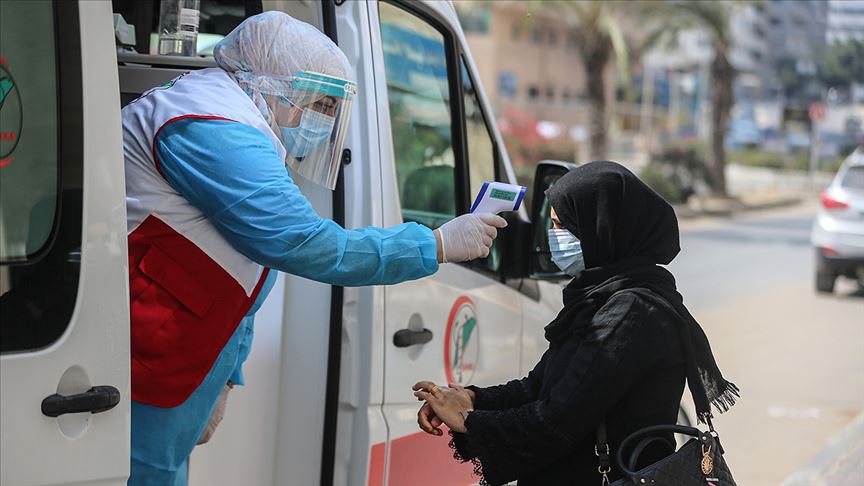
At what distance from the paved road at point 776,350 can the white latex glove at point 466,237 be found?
387 centimetres

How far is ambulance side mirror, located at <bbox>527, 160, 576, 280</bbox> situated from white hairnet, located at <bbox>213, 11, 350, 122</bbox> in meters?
1.01

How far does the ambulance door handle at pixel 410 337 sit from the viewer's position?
3064 millimetres

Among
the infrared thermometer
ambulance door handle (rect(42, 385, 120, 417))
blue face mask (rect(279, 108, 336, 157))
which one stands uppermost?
blue face mask (rect(279, 108, 336, 157))

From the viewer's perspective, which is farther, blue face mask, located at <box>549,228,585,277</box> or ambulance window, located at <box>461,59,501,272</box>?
ambulance window, located at <box>461,59,501,272</box>

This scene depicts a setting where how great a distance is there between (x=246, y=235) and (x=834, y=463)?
4858mm

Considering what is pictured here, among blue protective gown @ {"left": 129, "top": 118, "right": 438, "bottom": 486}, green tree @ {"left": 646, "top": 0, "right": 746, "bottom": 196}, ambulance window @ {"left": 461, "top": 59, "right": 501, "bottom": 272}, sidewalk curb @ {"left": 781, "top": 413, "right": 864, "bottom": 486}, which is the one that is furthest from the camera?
green tree @ {"left": 646, "top": 0, "right": 746, "bottom": 196}

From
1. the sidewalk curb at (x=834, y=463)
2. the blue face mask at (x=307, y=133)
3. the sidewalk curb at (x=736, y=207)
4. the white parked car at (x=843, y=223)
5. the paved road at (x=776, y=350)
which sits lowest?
the sidewalk curb at (x=736, y=207)

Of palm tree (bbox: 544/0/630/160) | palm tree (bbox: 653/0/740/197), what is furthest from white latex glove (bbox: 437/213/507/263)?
palm tree (bbox: 653/0/740/197)

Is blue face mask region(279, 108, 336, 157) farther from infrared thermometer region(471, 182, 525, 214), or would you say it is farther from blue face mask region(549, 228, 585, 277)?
blue face mask region(549, 228, 585, 277)

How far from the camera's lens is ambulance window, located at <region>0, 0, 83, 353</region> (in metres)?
2.02

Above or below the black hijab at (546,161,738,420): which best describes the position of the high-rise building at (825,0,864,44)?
above

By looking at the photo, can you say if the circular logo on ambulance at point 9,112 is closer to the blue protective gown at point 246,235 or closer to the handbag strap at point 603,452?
the blue protective gown at point 246,235

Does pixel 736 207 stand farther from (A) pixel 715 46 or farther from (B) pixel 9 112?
(B) pixel 9 112

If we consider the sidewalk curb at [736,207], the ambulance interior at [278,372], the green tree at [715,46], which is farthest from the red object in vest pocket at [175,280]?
the sidewalk curb at [736,207]
